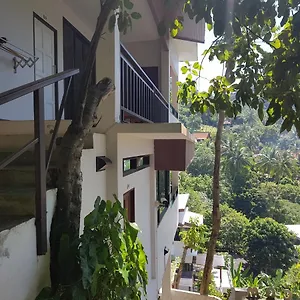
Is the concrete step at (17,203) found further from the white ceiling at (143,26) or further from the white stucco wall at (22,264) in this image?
the white ceiling at (143,26)

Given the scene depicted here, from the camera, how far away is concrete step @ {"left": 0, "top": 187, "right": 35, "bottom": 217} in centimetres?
215

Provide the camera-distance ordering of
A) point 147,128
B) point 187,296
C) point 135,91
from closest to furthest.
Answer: point 147,128
point 135,91
point 187,296

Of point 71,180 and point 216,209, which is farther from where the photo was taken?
point 216,209

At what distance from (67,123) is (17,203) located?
1.47 meters

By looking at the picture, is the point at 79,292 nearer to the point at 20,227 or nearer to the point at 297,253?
the point at 20,227

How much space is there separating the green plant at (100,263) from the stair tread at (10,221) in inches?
10.4

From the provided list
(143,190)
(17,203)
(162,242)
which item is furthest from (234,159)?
(17,203)

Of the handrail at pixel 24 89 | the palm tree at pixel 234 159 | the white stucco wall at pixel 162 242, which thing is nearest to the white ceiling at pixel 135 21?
the handrail at pixel 24 89

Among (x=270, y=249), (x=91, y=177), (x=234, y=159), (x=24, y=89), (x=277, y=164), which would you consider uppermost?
(x=24, y=89)

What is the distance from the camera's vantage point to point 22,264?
189 centimetres

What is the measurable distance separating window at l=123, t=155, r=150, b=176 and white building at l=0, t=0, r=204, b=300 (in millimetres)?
17

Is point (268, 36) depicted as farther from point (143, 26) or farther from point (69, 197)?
point (143, 26)

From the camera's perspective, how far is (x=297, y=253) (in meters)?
24.0

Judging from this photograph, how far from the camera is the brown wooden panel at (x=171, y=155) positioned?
6.72m
